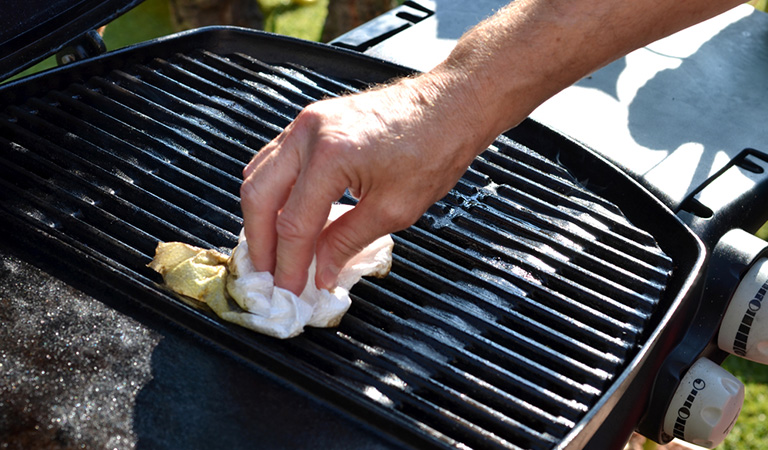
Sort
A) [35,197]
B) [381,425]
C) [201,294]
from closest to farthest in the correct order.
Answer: [381,425]
[201,294]
[35,197]

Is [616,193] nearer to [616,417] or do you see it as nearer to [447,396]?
[616,417]

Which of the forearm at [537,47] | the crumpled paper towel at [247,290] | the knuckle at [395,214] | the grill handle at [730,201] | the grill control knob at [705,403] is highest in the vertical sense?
the forearm at [537,47]

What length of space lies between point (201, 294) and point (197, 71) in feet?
2.52

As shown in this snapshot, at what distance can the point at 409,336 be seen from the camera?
126 cm

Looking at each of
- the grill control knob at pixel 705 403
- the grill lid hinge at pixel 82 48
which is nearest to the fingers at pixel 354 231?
the grill control knob at pixel 705 403

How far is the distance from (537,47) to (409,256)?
453 millimetres

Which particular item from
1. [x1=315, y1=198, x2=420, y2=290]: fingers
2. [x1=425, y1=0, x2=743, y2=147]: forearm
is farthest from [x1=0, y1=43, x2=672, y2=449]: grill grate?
[x1=425, y1=0, x2=743, y2=147]: forearm

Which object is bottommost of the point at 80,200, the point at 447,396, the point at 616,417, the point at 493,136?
the point at 616,417

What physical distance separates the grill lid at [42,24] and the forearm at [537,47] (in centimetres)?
96

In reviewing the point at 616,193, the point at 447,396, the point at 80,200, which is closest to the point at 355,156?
the point at 447,396

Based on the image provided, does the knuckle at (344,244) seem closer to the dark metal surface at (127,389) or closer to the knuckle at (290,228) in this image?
the knuckle at (290,228)

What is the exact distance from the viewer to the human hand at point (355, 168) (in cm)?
111

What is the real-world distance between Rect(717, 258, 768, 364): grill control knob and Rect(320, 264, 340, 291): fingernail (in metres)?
0.79

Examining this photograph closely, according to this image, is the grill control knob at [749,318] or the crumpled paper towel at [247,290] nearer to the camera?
the crumpled paper towel at [247,290]
